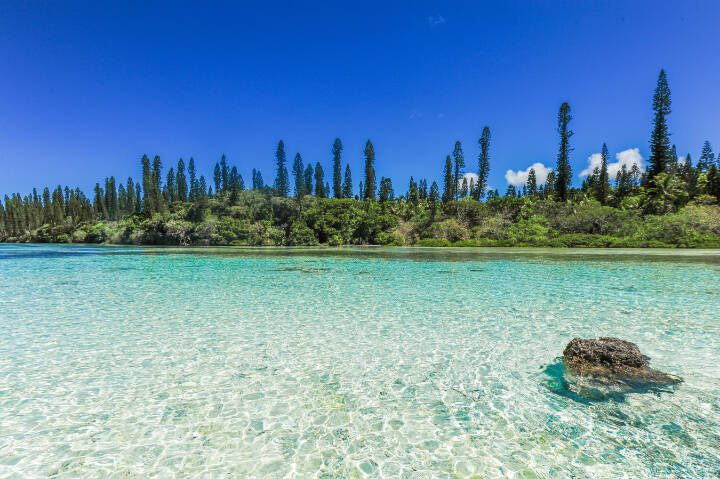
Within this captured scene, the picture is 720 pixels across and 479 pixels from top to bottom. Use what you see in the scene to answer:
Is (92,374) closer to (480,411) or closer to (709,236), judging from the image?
(480,411)

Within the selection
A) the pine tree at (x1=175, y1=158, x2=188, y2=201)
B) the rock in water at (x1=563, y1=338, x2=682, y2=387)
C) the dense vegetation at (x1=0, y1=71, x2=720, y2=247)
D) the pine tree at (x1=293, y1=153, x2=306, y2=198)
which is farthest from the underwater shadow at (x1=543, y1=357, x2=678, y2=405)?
the pine tree at (x1=175, y1=158, x2=188, y2=201)

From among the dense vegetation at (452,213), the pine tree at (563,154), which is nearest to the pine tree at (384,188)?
the dense vegetation at (452,213)

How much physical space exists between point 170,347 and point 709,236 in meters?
50.1

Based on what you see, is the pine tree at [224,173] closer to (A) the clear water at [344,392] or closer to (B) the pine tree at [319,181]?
(B) the pine tree at [319,181]

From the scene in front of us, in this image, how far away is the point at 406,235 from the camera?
55.7 metres

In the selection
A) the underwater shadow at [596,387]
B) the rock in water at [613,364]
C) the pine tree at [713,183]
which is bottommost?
the underwater shadow at [596,387]

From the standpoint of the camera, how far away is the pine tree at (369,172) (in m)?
81.3

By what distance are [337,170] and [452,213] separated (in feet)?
120

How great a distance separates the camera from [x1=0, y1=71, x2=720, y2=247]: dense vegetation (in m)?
44.1

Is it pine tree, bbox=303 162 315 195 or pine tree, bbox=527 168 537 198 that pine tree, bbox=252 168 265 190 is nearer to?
pine tree, bbox=303 162 315 195

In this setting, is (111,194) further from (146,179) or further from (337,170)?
(337,170)

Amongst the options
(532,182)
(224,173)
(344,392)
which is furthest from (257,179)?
(344,392)

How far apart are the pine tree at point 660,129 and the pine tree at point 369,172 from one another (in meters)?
50.1

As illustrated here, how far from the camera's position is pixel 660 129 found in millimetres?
54188
